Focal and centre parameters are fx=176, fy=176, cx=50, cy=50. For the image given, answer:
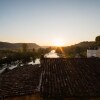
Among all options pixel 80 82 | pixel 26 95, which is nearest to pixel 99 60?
pixel 80 82

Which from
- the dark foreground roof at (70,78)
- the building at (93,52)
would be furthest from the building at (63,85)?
the building at (93,52)

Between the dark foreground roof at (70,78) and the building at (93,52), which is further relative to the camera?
the building at (93,52)

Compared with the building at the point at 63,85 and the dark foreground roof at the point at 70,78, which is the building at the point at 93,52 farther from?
the building at the point at 63,85

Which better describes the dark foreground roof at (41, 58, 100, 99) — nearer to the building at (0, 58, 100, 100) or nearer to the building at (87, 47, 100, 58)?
the building at (0, 58, 100, 100)

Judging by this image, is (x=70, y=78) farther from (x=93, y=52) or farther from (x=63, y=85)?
(x=93, y=52)

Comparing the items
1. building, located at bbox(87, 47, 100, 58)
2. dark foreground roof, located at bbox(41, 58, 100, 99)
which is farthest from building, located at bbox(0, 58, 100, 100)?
building, located at bbox(87, 47, 100, 58)

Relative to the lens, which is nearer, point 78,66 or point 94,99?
point 94,99

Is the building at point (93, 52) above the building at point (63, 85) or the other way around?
above

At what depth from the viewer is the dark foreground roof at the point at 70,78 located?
39.7 ft

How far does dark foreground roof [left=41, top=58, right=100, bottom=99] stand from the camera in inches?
476

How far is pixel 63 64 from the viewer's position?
16.9 m

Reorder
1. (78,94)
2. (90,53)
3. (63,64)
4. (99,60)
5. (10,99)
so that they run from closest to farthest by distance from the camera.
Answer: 1. (78,94)
2. (10,99)
3. (63,64)
4. (99,60)
5. (90,53)

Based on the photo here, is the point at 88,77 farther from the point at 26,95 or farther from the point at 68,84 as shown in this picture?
the point at 26,95

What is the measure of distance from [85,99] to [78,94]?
704 millimetres
